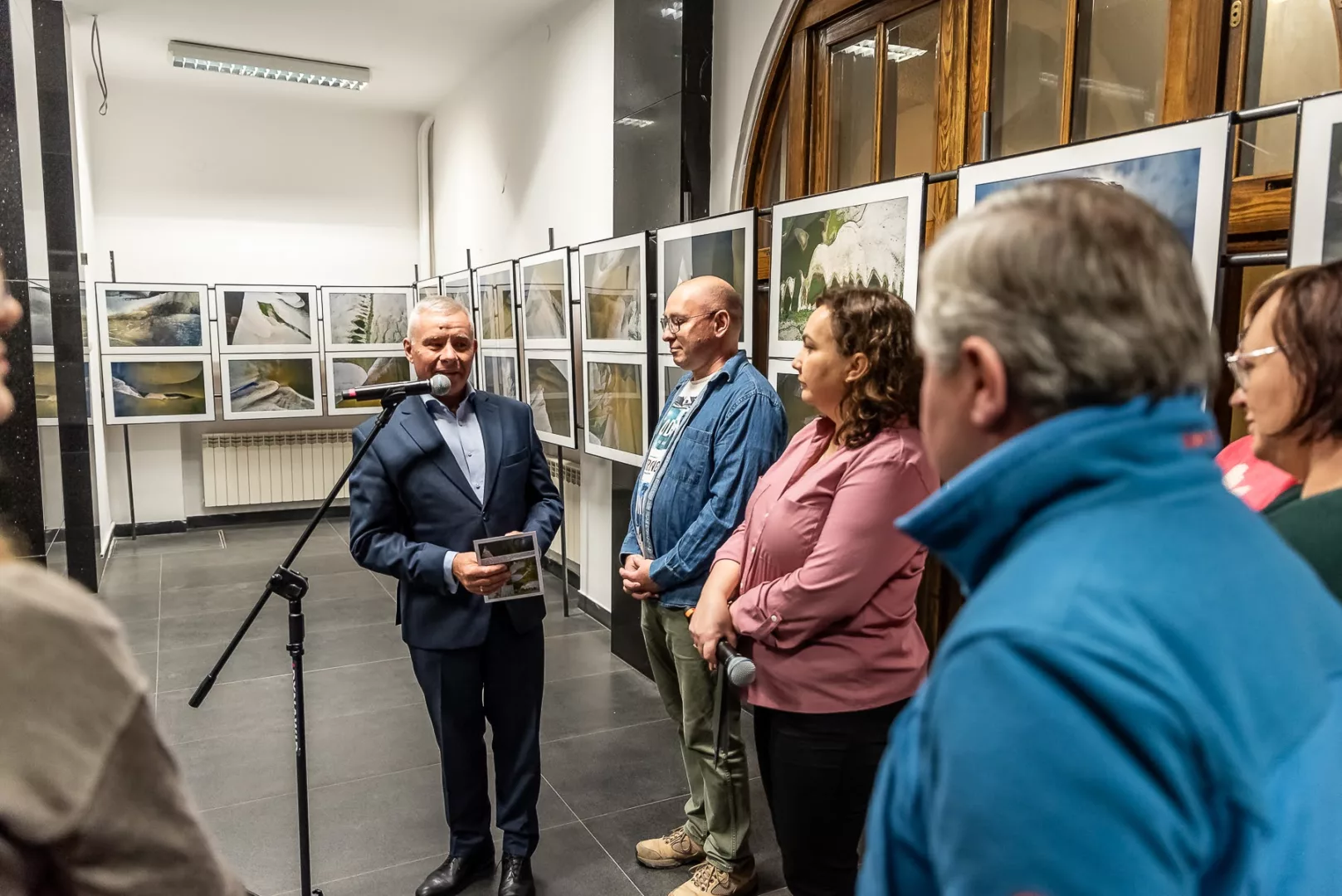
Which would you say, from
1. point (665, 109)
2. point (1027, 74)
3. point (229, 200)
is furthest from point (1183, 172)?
point (229, 200)

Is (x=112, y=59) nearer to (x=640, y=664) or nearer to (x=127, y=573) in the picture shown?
(x=127, y=573)

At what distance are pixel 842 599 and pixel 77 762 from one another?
54.1 inches

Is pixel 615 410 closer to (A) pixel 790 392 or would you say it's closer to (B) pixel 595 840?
(A) pixel 790 392

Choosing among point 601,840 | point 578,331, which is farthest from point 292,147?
point 601,840

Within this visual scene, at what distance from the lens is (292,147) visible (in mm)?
7832

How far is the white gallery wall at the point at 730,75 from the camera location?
3.68m

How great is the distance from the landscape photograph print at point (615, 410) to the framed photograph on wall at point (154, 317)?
14.5 feet

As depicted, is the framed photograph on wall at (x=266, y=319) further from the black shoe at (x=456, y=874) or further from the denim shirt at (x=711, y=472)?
the denim shirt at (x=711, y=472)

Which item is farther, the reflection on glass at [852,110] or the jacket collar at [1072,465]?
the reflection on glass at [852,110]

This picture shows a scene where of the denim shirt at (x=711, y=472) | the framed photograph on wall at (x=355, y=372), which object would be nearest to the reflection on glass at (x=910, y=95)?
the denim shirt at (x=711, y=472)

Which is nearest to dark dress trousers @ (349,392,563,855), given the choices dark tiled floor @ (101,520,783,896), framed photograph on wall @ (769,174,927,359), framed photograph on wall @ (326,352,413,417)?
dark tiled floor @ (101,520,783,896)

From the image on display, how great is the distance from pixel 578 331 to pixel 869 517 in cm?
344

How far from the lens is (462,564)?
7.41 feet

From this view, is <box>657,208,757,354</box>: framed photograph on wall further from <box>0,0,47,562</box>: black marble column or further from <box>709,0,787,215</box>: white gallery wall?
<box>0,0,47,562</box>: black marble column
